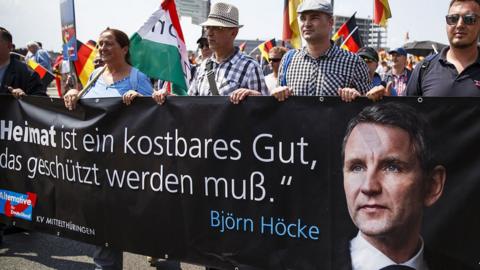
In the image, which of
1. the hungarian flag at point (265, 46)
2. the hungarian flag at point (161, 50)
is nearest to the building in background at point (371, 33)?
the hungarian flag at point (265, 46)

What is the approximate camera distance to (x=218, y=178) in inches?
126

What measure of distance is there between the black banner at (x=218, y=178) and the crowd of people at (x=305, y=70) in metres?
0.15

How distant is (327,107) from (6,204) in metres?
3.02

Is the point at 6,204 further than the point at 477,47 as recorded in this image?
Yes

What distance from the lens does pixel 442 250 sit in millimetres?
2627

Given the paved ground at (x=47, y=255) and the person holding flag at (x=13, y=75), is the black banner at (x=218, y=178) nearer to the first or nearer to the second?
the paved ground at (x=47, y=255)

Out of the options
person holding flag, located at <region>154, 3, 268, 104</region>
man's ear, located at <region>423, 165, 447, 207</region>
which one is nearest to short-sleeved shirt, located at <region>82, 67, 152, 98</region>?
person holding flag, located at <region>154, 3, 268, 104</region>

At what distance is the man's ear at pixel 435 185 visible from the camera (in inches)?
103

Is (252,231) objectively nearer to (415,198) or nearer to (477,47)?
(415,198)

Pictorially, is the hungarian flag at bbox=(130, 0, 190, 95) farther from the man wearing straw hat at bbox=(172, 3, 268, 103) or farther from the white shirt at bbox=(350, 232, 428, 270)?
the white shirt at bbox=(350, 232, 428, 270)

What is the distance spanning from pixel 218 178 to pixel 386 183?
1080mm

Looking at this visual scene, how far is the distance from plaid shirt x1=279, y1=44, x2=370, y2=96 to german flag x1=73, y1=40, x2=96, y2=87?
3.52 meters

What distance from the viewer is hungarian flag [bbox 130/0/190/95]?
13.8 ft

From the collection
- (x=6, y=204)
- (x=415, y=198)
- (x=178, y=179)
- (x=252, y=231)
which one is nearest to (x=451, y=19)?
(x=415, y=198)
